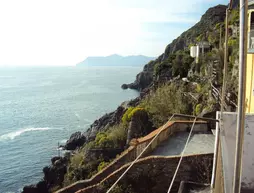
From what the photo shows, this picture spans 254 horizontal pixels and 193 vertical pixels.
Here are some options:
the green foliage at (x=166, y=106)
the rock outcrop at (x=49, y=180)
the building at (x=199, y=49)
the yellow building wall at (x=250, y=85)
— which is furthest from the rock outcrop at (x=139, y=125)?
the building at (x=199, y=49)

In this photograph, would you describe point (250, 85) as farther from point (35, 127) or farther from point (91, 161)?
point (35, 127)

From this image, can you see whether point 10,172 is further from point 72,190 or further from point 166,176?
point 166,176

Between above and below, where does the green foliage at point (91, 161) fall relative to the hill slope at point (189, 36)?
below

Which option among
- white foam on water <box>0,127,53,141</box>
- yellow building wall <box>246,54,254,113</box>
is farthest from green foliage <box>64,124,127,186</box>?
white foam on water <box>0,127,53,141</box>

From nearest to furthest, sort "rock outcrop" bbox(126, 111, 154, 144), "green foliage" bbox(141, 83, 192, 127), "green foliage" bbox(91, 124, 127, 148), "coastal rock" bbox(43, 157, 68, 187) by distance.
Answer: "green foliage" bbox(91, 124, 127, 148)
"rock outcrop" bbox(126, 111, 154, 144)
"green foliage" bbox(141, 83, 192, 127)
"coastal rock" bbox(43, 157, 68, 187)

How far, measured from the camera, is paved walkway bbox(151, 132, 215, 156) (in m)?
10.6

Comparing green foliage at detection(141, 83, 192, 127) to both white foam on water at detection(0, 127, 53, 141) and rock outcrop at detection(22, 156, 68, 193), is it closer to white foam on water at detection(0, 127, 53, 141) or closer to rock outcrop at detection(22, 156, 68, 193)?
rock outcrop at detection(22, 156, 68, 193)

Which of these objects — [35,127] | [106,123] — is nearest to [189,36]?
[106,123]

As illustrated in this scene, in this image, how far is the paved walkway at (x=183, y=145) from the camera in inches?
417

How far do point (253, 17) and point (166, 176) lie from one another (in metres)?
5.95

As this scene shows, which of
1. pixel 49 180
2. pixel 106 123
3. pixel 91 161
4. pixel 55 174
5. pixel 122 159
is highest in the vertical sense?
pixel 122 159

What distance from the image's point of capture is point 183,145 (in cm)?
1116

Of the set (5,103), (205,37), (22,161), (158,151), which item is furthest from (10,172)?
(5,103)

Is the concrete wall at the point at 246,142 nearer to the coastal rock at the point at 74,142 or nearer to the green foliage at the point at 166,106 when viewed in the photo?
the green foliage at the point at 166,106
